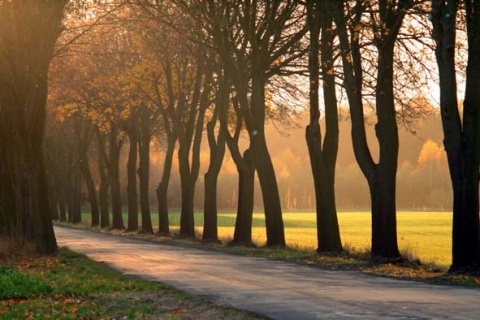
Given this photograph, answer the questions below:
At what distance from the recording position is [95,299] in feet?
49.8

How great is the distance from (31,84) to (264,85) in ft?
31.8

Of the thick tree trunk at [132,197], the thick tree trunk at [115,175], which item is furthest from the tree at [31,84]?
the thick tree trunk at [115,175]

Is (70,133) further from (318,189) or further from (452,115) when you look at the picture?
(452,115)

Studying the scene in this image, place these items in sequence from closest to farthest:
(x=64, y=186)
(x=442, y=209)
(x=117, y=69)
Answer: (x=117, y=69) < (x=64, y=186) < (x=442, y=209)

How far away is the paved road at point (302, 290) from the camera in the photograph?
11.8 meters

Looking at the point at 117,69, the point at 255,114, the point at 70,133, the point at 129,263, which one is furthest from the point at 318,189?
the point at 70,133

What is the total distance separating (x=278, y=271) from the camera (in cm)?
1958

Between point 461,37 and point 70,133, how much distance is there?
44.2m

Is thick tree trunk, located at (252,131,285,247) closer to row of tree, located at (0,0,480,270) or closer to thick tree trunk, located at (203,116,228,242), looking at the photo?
row of tree, located at (0,0,480,270)

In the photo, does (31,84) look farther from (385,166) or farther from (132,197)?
(132,197)

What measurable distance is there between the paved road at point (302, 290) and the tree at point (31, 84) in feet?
13.4

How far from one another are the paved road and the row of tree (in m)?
3.36

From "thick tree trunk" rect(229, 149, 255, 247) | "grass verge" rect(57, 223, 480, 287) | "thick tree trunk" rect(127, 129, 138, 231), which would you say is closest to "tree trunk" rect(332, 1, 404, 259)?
"grass verge" rect(57, 223, 480, 287)

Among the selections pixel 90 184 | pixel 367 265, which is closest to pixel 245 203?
pixel 367 265
